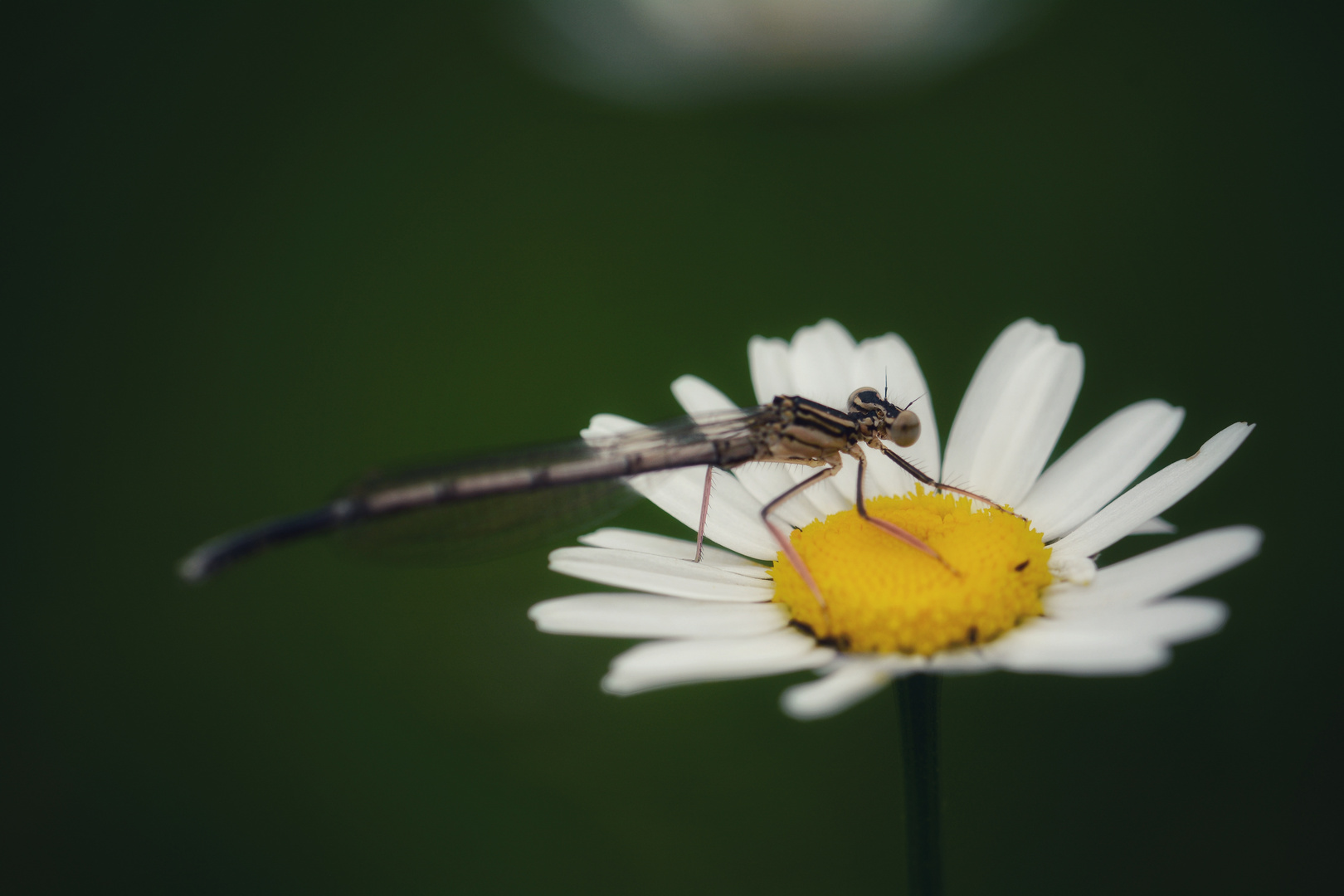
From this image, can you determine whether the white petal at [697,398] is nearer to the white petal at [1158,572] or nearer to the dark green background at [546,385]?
the dark green background at [546,385]

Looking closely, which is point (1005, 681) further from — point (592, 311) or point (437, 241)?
point (437, 241)

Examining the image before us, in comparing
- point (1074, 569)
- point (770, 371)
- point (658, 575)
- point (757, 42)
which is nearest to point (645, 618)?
point (658, 575)

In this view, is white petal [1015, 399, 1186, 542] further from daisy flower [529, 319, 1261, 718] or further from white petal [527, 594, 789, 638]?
white petal [527, 594, 789, 638]

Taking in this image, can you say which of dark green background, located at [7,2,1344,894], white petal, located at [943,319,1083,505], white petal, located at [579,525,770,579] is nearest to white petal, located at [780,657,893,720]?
white petal, located at [579,525,770,579]

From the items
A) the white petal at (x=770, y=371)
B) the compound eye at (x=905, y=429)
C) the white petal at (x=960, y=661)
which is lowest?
the white petal at (x=960, y=661)

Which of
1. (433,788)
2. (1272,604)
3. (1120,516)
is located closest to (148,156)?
(433,788)

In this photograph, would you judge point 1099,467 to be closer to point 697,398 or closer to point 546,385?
point 697,398

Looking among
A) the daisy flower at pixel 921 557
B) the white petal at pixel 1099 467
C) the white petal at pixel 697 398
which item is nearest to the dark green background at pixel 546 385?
the white petal at pixel 697 398
